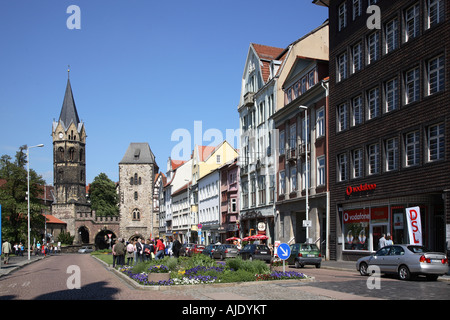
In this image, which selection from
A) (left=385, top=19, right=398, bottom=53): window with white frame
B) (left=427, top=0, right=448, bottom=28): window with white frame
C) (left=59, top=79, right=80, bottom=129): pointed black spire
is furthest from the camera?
(left=59, top=79, right=80, bottom=129): pointed black spire

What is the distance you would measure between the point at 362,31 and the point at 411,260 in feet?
58.4

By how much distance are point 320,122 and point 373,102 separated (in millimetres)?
7633

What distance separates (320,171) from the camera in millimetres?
39875

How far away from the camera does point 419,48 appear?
90.4 ft

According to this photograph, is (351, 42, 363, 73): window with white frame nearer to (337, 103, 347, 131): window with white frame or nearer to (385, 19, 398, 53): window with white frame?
(337, 103, 347, 131): window with white frame

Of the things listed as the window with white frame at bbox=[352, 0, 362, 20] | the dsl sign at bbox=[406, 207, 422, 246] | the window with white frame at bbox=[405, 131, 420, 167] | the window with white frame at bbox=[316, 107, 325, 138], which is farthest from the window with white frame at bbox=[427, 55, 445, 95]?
the window with white frame at bbox=[316, 107, 325, 138]

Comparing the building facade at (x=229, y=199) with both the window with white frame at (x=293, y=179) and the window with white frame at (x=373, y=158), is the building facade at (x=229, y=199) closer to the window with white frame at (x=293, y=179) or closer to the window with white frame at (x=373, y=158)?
the window with white frame at (x=293, y=179)

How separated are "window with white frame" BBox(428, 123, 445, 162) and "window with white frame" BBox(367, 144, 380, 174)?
4.97 m

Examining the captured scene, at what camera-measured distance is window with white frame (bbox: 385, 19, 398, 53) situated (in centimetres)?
3009

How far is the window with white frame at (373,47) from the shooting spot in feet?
105

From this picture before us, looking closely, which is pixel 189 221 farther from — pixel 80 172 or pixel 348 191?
pixel 80 172

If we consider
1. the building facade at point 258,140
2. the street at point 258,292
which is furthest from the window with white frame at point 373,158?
the building facade at point 258,140

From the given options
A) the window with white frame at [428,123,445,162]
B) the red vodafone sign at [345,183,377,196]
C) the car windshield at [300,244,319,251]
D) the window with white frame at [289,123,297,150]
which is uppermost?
the window with white frame at [289,123,297,150]
